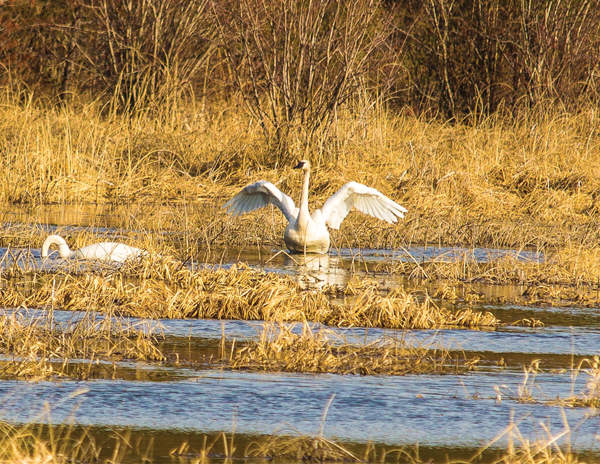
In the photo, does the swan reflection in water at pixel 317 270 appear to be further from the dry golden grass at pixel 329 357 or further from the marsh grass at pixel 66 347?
the marsh grass at pixel 66 347

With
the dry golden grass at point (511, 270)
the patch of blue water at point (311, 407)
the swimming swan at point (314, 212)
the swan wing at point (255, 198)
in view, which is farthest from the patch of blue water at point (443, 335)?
the swan wing at point (255, 198)

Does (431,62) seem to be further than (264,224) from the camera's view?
Yes

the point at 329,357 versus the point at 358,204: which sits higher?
the point at 358,204

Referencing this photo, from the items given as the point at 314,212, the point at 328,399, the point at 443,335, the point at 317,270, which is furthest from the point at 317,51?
the point at 328,399

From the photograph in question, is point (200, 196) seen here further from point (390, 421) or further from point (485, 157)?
point (390, 421)

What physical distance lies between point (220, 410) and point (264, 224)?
24.0ft

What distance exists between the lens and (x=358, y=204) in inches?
444

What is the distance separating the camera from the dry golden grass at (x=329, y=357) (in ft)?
17.8

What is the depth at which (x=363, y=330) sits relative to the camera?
6.61m

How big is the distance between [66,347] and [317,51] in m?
9.96

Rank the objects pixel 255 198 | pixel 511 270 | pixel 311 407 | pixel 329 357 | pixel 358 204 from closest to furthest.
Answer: pixel 311 407 < pixel 329 357 < pixel 511 270 < pixel 358 204 < pixel 255 198

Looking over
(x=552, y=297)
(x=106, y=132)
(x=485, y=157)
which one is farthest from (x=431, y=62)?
(x=552, y=297)

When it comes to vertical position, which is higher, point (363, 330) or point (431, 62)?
point (431, 62)

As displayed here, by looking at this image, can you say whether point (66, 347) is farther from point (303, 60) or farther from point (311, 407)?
point (303, 60)
